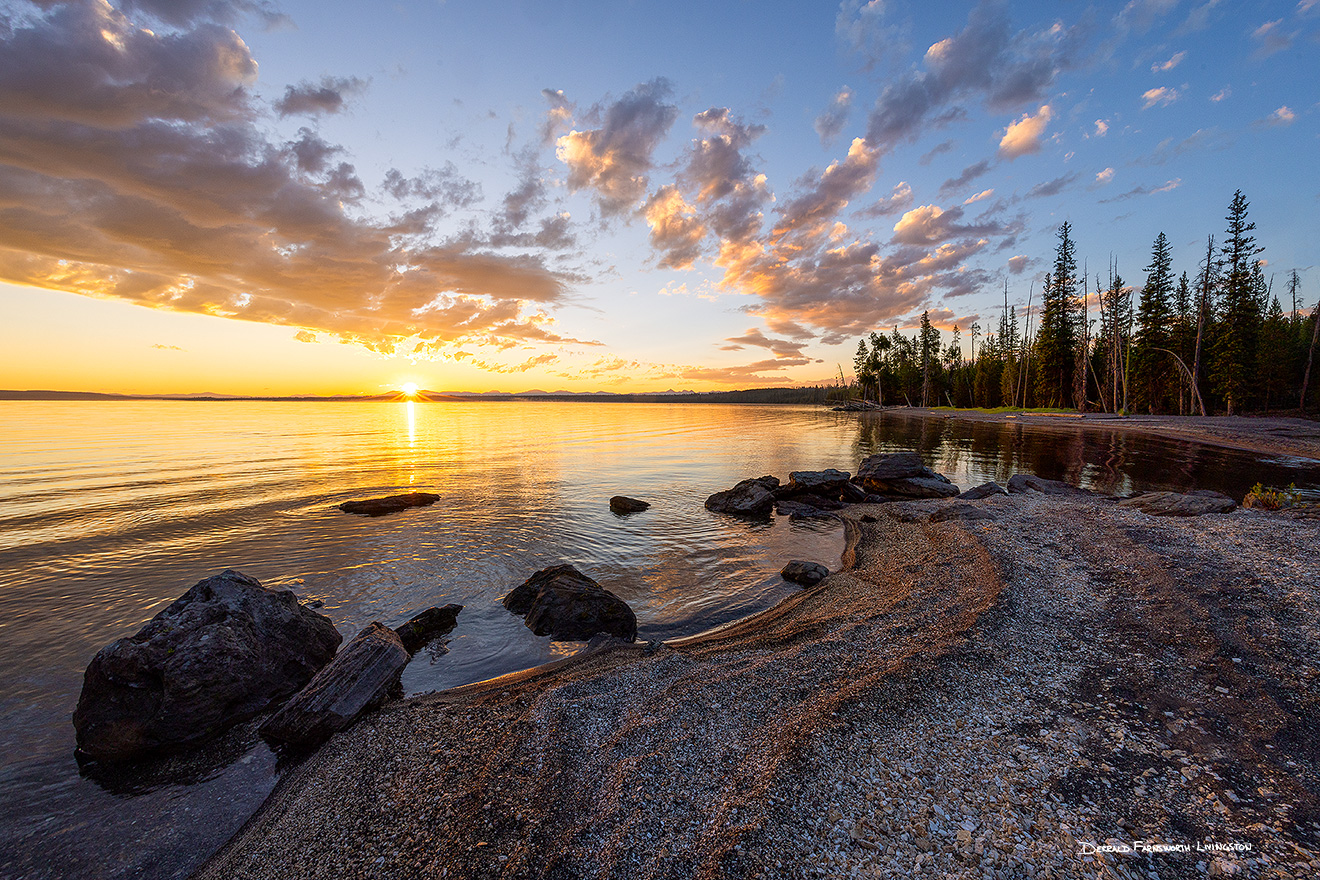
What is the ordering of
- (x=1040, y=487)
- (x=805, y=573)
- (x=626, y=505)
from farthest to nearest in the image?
(x=1040, y=487) < (x=626, y=505) < (x=805, y=573)

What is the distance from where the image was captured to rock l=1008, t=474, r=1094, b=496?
70.3 ft

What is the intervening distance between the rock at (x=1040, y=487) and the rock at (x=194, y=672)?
27.5 meters

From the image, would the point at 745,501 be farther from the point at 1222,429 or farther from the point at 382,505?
the point at 1222,429

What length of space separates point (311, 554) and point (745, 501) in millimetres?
16746

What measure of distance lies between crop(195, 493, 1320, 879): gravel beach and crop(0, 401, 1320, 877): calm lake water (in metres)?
1.47

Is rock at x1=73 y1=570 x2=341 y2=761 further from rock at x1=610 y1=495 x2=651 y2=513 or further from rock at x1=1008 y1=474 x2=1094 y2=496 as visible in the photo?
rock at x1=1008 y1=474 x2=1094 y2=496

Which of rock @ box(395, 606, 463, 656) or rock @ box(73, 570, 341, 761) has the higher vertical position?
rock @ box(73, 570, 341, 761)

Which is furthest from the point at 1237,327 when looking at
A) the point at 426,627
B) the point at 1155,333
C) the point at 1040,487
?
the point at 426,627

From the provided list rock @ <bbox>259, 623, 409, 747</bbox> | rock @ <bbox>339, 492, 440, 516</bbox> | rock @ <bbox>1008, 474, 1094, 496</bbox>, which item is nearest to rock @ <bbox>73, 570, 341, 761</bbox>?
rock @ <bbox>259, 623, 409, 747</bbox>

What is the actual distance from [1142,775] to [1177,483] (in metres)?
29.2

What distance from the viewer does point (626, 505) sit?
21.9m

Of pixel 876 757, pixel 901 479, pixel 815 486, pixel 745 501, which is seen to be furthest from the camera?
pixel 901 479

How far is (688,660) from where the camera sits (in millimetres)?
8258

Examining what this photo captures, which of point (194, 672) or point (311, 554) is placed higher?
point (194, 672)
